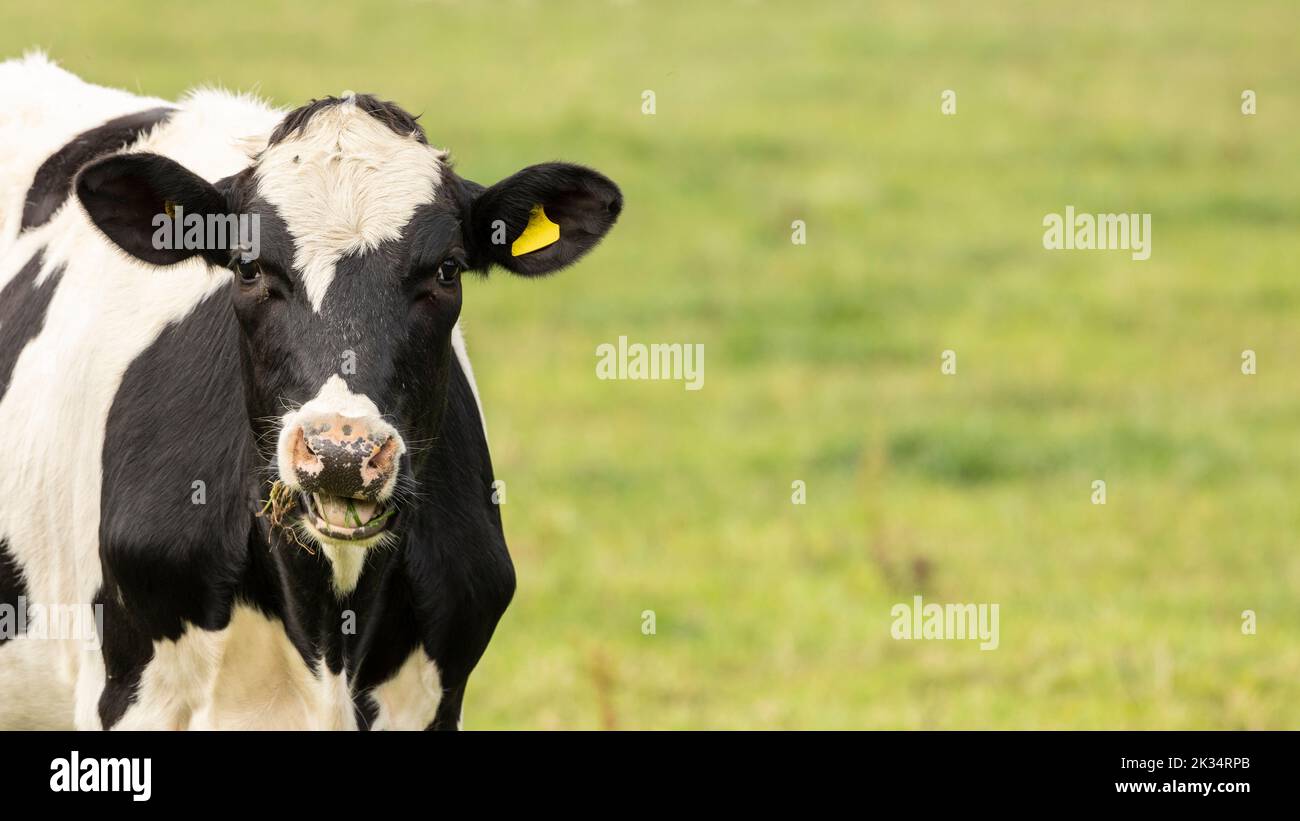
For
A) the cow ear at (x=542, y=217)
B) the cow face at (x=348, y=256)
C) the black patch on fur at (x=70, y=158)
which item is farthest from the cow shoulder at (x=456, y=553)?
the black patch on fur at (x=70, y=158)

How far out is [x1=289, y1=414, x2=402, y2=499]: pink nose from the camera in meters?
4.73

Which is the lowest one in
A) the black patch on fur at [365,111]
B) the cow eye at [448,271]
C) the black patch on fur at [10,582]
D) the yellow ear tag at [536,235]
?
the black patch on fur at [10,582]

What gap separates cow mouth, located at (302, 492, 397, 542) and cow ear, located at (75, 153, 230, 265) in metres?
0.85

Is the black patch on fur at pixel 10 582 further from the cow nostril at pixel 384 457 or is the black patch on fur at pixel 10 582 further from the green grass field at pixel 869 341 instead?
the green grass field at pixel 869 341

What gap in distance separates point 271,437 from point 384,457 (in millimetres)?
464

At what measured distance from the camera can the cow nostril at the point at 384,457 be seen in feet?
15.6

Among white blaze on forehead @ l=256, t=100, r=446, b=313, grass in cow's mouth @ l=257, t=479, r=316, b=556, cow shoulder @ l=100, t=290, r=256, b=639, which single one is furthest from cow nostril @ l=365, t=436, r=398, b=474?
cow shoulder @ l=100, t=290, r=256, b=639

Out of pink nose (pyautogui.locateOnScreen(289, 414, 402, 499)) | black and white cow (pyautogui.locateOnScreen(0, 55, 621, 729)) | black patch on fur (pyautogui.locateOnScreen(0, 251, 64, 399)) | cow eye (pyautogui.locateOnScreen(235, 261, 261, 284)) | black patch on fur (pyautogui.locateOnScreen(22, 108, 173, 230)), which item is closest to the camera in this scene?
pink nose (pyautogui.locateOnScreen(289, 414, 402, 499))

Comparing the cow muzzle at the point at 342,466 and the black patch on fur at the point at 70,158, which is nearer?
the cow muzzle at the point at 342,466

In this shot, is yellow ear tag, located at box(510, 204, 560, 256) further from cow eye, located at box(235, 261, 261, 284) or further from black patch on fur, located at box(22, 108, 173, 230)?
black patch on fur, located at box(22, 108, 173, 230)

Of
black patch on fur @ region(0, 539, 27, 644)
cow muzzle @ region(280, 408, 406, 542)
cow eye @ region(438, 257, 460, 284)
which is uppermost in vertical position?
cow eye @ region(438, 257, 460, 284)

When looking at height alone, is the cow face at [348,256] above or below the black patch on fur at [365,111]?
below

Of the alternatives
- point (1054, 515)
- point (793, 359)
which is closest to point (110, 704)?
point (1054, 515)

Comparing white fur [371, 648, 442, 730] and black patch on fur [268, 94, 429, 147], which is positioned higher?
black patch on fur [268, 94, 429, 147]
